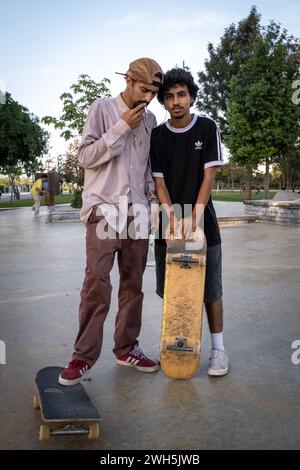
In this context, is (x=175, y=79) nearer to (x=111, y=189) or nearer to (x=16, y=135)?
(x=111, y=189)

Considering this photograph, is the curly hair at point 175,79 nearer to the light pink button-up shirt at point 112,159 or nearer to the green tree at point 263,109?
the light pink button-up shirt at point 112,159

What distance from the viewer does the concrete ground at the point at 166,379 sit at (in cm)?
237

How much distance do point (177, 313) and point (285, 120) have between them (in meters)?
22.7

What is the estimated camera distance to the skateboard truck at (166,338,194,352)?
3059 mm

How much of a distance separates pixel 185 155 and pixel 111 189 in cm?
55

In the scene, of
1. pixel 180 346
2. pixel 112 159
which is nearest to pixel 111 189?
pixel 112 159

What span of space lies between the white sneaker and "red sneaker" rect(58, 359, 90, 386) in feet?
2.79

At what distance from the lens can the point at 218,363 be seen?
3234mm

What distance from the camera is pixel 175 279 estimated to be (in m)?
3.09

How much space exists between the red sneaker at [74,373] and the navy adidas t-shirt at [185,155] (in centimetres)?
122

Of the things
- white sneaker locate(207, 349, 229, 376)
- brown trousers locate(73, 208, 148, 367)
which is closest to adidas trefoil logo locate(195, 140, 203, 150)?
brown trousers locate(73, 208, 148, 367)

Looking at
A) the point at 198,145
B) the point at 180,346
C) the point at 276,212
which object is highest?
the point at 198,145

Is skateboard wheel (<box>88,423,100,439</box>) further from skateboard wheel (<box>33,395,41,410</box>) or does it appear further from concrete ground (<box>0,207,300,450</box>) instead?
skateboard wheel (<box>33,395,41,410</box>)
